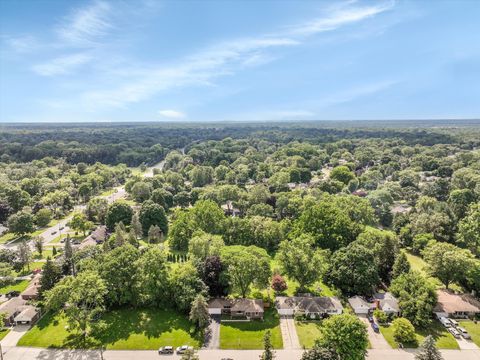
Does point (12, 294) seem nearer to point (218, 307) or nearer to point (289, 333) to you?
point (218, 307)

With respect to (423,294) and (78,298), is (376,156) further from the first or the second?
(78,298)

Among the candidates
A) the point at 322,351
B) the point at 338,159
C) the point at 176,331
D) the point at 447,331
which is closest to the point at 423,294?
the point at 447,331

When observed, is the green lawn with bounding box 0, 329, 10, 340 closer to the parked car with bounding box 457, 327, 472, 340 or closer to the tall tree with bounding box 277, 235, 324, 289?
the tall tree with bounding box 277, 235, 324, 289

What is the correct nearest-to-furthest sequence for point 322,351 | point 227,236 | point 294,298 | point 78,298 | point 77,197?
point 322,351
point 78,298
point 294,298
point 227,236
point 77,197

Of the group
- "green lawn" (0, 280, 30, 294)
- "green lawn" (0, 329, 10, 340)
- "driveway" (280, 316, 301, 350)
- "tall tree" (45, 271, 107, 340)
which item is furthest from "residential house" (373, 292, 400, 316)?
"green lawn" (0, 280, 30, 294)

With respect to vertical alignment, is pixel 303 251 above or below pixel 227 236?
above

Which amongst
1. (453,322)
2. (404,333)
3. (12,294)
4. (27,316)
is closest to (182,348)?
(27,316)
